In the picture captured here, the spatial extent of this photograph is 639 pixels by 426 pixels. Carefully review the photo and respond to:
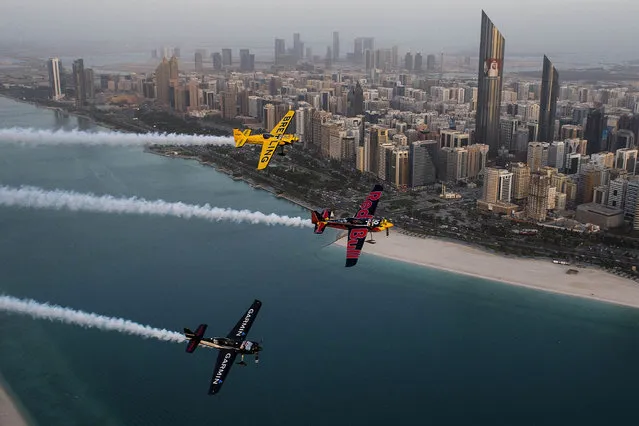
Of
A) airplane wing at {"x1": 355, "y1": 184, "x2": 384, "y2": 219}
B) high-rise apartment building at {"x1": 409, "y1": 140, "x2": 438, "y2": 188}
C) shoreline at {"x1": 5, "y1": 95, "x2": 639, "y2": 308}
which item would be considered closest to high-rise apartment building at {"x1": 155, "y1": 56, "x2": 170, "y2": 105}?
high-rise apartment building at {"x1": 409, "y1": 140, "x2": 438, "y2": 188}

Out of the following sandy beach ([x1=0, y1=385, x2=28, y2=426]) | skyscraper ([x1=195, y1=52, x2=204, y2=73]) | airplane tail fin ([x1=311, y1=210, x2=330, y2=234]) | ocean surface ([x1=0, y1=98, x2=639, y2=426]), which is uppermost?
skyscraper ([x1=195, y1=52, x2=204, y2=73])

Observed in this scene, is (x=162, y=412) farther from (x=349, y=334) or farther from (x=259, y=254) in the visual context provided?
(x=259, y=254)

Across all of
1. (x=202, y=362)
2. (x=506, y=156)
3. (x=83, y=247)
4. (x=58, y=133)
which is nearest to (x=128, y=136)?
(x=58, y=133)

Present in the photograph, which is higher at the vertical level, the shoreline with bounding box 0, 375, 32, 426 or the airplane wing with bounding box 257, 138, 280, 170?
the airplane wing with bounding box 257, 138, 280, 170

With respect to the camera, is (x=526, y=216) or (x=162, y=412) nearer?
(x=162, y=412)

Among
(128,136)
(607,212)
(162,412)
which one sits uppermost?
(128,136)

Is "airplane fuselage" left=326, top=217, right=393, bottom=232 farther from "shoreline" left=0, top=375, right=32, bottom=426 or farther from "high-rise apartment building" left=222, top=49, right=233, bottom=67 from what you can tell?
"high-rise apartment building" left=222, top=49, right=233, bottom=67

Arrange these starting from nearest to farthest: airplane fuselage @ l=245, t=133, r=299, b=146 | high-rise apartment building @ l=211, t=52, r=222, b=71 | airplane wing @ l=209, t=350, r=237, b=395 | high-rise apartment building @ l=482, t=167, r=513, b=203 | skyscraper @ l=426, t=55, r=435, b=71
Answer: airplane wing @ l=209, t=350, r=237, b=395
airplane fuselage @ l=245, t=133, r=299, b=146
high-rise apartment building @ l=482, t=167, r=513, b=203
high-rise apartment building @ l=211, t=52, r=222, b=71
skyscraper @ l=426, t=55, r=435, b=71
